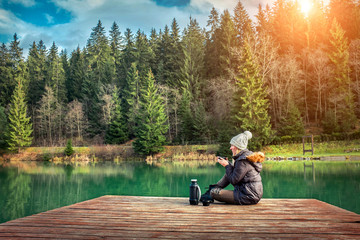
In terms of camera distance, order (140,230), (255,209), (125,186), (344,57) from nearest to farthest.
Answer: (140,230), (255,209), (125,186), (344,57)

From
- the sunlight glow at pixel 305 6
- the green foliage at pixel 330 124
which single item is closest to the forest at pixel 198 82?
the green foliage at pixel 330 124

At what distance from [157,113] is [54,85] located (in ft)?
78.7

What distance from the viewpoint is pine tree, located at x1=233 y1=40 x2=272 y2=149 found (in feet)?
90.7

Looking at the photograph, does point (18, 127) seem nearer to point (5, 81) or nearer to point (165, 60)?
point (5, 81)

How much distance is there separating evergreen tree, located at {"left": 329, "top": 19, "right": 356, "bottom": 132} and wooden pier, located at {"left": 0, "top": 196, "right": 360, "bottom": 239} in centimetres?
2917

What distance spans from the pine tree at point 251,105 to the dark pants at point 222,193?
2330cm

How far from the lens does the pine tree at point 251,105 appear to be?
90.7 ft

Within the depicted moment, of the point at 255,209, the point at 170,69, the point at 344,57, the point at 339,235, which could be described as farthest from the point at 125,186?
the point at 170,69

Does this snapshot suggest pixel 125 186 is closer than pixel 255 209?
No

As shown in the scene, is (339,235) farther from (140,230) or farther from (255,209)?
(140,230)

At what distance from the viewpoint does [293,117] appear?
28797 millimetres

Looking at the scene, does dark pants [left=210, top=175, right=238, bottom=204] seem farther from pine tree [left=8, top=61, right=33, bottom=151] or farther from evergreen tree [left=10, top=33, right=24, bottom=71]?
evergreen tree [left=10, top=33, right=24, bottom=71]

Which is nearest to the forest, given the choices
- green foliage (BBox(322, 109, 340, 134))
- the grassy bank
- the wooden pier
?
green foliage (BBox(322, 109, 340, 134))

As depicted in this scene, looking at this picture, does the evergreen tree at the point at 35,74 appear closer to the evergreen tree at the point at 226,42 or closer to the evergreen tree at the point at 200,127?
the evergreen tree at the point at 200,127
